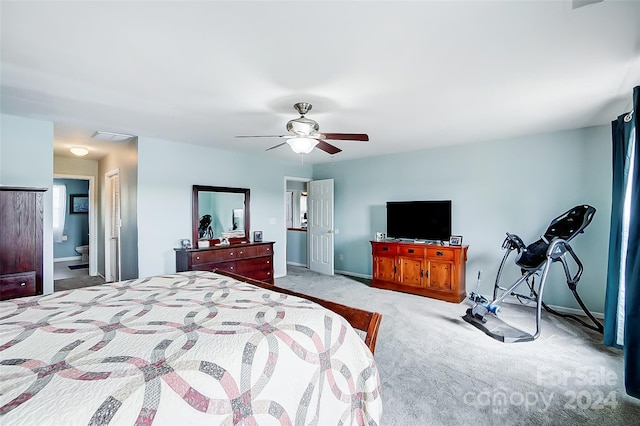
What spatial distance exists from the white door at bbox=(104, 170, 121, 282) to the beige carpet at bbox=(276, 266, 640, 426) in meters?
4.84

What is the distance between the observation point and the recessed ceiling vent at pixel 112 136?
3906 millimetres

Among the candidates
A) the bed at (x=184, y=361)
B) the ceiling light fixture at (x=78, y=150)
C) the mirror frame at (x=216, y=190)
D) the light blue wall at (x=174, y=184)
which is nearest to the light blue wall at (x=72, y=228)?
the ceiling light fixture at (x=78, y=150)

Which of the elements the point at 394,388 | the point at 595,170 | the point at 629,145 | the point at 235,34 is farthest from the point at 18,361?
the point at 595,170

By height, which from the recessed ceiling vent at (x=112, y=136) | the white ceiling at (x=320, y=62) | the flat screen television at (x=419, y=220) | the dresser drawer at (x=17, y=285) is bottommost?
the dresser drawer at (x=17, y=285)

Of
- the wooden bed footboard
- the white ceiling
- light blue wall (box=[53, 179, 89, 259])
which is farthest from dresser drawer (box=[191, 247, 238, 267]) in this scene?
light blue wall (box=[53, 179, 89, 259])

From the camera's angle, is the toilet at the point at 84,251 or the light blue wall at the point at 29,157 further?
the toilet at the point at 84,251

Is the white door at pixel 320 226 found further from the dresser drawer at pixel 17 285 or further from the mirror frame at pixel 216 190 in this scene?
the dresser drawer at pixel 17 285

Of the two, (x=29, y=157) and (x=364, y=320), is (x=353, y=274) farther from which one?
(x=29, y=157)

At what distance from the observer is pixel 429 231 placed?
475 cm

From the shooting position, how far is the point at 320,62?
2078 millimetres

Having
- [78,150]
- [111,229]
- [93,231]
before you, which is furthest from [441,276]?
[93,231]

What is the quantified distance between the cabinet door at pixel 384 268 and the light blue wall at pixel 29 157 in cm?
451

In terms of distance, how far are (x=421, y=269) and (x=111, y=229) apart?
5.59m

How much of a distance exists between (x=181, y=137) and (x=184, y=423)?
4.05m
